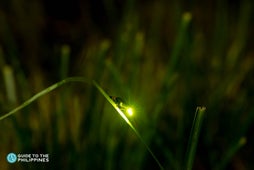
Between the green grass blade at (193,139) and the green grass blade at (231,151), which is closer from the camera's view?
the green grass blade at (193,139)

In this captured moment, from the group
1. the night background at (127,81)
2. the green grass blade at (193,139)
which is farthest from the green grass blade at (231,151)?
the green grass blade at (193,139)

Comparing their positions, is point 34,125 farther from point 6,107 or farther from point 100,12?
point 100,12

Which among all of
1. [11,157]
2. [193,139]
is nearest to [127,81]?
[11,157]

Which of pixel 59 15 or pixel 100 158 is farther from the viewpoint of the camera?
pixel 59 15

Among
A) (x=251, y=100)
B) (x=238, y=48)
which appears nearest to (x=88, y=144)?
(x=251, y=100)

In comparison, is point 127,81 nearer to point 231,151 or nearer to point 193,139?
point 231,151

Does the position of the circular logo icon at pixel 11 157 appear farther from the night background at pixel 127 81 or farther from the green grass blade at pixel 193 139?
→ the green grass blade at pixel 193 139

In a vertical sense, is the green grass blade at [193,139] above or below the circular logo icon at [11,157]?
below

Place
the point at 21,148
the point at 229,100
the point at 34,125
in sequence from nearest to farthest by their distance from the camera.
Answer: the point at 21,148
the point at 34,125
the point at 229,100

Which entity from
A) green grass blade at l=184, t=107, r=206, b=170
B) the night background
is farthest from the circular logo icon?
green grass blade at l=184, t=107, r=206, b=170
